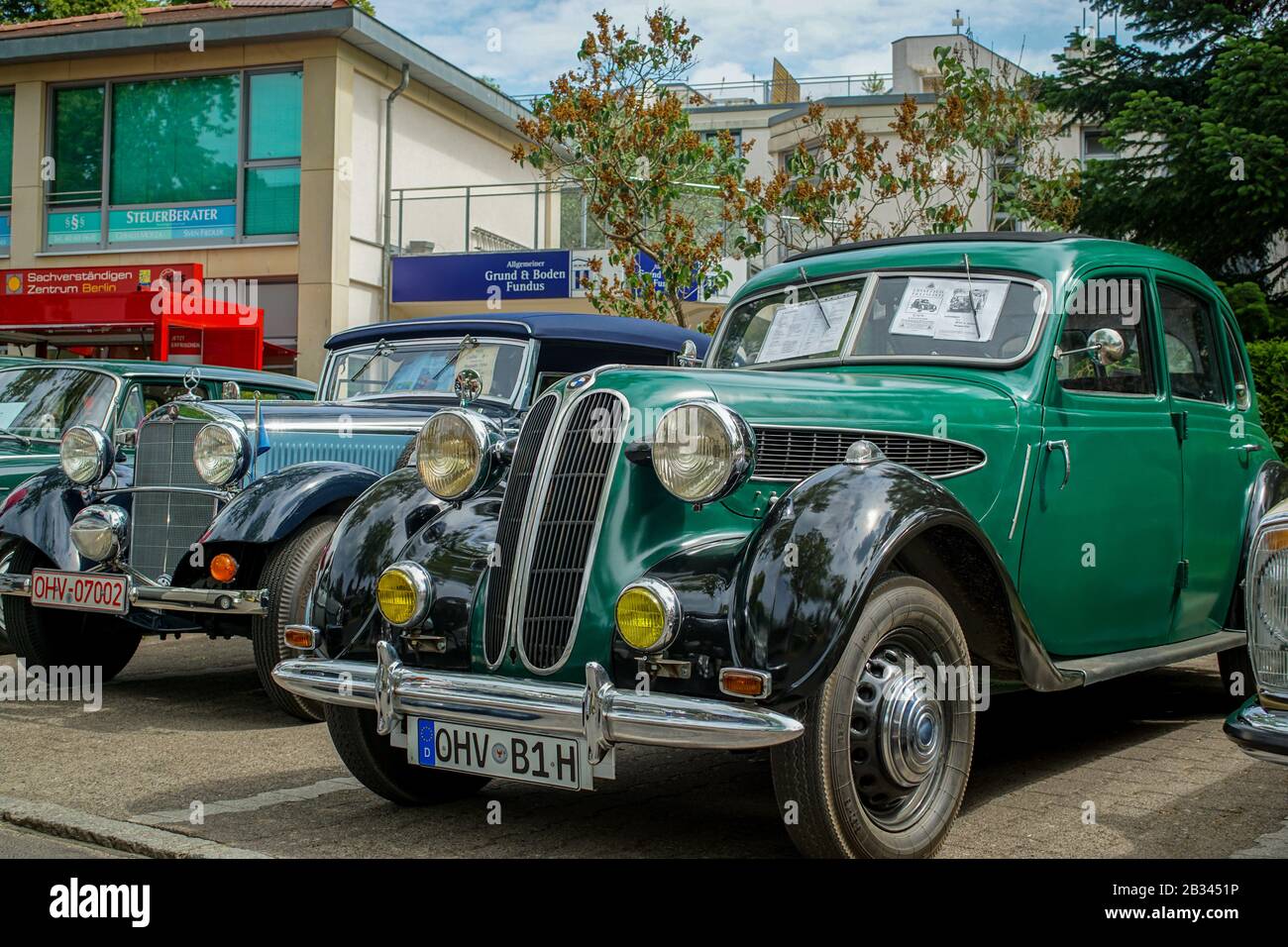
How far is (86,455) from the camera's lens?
662 centimetres

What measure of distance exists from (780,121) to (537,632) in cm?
2724

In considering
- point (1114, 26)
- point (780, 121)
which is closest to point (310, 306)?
point (1114, 26)

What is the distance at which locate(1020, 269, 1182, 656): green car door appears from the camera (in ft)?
15.3

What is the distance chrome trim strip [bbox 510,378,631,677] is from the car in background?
157 inches

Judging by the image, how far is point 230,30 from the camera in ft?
60.3

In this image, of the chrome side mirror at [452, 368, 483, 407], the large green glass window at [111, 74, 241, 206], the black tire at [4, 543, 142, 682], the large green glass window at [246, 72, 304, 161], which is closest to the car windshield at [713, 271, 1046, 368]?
the chrome side mirror at [452, 368, 483, 407]

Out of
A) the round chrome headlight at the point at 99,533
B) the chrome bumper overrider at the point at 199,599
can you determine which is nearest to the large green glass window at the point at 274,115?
Answer: the round chrome headlight at the point at 99,533

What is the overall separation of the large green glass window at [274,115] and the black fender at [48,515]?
12.9m

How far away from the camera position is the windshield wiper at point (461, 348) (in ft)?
24.1

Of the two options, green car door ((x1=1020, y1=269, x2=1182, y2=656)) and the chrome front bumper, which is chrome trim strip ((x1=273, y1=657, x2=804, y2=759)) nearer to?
the chrome front bumper

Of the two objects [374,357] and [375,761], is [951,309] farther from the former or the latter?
[374,357]

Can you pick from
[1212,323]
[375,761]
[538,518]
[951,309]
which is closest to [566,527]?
[538,518]

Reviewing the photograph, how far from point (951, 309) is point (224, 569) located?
129 inches

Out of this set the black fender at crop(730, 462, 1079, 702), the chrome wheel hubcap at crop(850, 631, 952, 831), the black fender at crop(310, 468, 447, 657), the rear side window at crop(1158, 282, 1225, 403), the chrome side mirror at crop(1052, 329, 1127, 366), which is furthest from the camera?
the rear side window at crop(1158, 282, 1225, 403)
